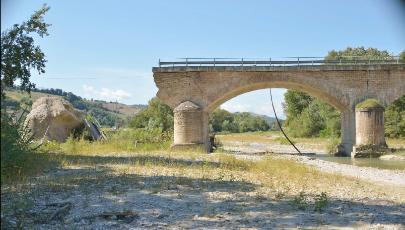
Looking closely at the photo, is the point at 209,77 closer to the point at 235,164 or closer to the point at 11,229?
the point at 235,164

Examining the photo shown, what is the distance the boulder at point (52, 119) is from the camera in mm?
24984

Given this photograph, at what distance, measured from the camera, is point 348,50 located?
187 feet

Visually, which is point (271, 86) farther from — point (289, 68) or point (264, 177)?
point (264, 177)

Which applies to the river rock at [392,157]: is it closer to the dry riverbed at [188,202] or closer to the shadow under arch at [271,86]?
the shadow under arch at [271,86]

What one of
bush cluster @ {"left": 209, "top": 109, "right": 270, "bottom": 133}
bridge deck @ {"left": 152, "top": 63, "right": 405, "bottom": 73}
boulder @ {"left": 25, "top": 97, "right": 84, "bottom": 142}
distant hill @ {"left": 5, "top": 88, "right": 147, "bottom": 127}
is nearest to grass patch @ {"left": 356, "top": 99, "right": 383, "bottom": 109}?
bridge deck @ {"left": 152, "top": 63, "right": 405, "bottom": 73}

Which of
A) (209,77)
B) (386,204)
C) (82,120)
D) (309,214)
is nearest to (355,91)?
(209,77)

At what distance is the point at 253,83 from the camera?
3017 centimetres

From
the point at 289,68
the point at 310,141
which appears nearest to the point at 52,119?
the point at 289,68

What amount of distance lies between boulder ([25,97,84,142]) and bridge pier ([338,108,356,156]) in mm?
18072

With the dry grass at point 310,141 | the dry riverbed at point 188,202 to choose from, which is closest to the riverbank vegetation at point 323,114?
the dry grass at point 310,141

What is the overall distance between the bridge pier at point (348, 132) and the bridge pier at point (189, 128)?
10.2 metres

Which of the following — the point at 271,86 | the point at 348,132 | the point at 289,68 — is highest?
the point at 289,68

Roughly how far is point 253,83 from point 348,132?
7708 mm

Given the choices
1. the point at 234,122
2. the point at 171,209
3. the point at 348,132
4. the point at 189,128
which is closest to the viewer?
the point at 171,209
